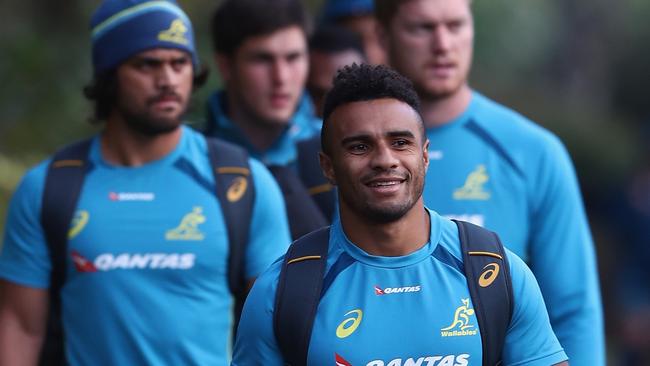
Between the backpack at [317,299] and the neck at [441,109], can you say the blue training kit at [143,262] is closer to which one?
the neck at [441,109]

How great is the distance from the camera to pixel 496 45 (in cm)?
3100

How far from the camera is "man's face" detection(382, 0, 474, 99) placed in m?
8.03

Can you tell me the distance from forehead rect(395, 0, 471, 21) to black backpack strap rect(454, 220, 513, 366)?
248 cm

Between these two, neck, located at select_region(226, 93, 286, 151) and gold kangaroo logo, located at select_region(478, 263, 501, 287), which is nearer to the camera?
gold kangaroo logo, located at select_region(478, 263, 501, 287)

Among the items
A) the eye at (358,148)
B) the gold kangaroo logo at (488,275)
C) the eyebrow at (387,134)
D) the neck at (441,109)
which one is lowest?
the gold kangaroo logo at (488,275)

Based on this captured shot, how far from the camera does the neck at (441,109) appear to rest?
804 centimetres

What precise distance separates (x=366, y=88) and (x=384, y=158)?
31 cm

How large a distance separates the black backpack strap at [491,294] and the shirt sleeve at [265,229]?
174 cm

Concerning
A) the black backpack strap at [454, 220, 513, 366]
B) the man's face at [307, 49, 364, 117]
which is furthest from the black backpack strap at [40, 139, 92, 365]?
the man's face at [307, 49, 364, 117]

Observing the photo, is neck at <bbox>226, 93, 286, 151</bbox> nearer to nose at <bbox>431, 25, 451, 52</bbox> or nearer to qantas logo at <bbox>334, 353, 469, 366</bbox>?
nose at <bbox>431, 25, 451, 52</bbox>

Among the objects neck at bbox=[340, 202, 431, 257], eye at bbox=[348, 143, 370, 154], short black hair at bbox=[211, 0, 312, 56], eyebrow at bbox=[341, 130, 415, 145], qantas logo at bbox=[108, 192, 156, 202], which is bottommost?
qantas logo at bbox=[108, 192, 156, 202]

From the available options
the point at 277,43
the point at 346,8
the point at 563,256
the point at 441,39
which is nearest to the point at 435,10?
the point at 441,39

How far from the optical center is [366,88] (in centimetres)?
595

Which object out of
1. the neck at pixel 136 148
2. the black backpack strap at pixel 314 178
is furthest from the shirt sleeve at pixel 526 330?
the black backpack strap at pixel 314 178
